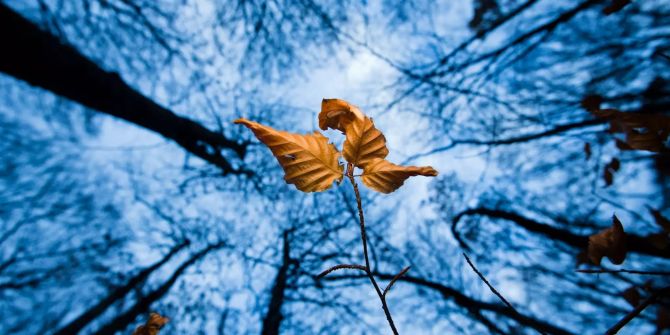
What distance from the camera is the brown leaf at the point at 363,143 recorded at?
2.01ft

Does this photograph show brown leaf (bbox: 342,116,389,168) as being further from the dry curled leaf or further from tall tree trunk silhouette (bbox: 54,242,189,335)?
tall tree trunk silhouette (bbox: 54,242,189,335)

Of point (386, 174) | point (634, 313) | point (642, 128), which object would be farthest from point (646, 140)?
point (386, 174)

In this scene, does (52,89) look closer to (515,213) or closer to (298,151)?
(298,151)

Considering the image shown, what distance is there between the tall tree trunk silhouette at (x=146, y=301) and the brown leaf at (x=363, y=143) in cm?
275

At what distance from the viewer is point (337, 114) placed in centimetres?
63

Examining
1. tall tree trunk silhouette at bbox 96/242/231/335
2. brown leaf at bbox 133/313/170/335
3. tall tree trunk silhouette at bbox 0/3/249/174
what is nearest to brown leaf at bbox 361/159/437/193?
brown leaf at bbox 133/313/170/335

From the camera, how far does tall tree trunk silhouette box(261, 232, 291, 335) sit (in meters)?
2.81

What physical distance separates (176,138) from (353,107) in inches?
91.3

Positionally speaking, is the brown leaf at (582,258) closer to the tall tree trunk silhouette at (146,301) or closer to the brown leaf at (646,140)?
the brown leaf at (646,140)

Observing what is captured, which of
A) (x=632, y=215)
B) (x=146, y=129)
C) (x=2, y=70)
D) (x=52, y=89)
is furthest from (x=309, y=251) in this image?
(x=632, y=215)

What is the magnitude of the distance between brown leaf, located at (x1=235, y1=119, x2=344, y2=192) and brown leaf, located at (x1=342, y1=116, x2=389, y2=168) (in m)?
0.04

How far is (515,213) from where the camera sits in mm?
2674

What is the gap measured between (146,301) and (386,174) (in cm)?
313

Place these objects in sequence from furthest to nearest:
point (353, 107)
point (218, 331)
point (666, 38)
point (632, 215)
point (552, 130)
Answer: point (218, 331), point (552, 130), point (632, 215), point (666, 38), point (353, 107)
